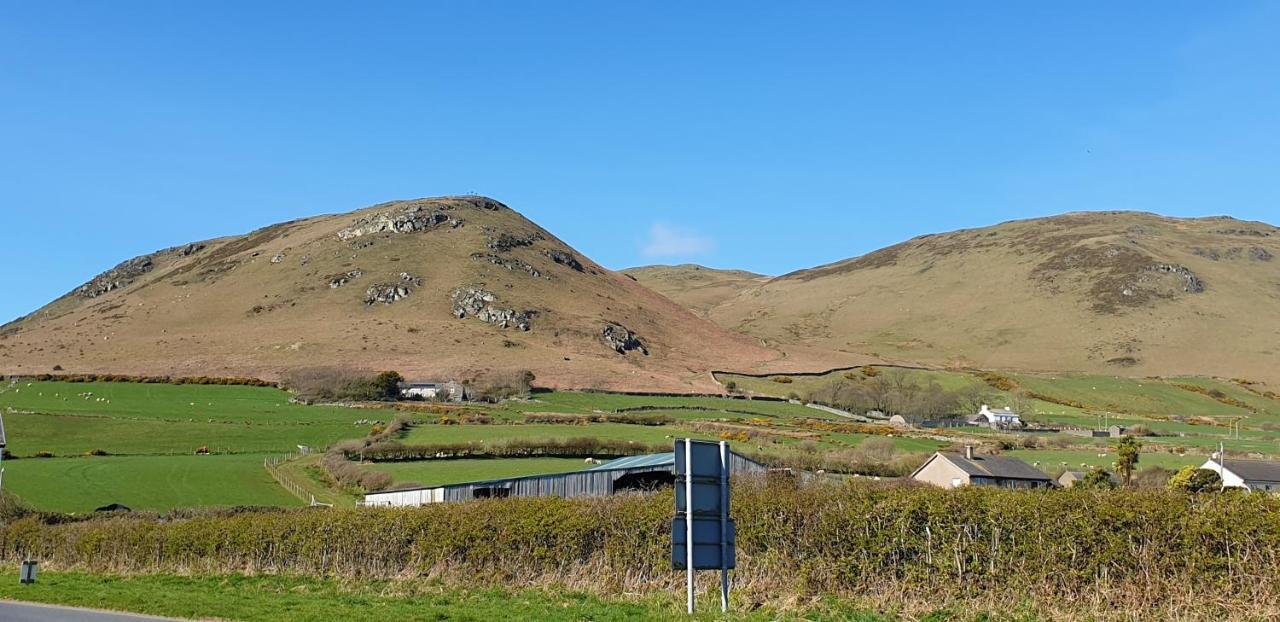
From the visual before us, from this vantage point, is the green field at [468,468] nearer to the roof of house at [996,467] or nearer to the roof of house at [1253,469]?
the roof of house at [996,467]

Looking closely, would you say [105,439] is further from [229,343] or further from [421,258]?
[421,258]

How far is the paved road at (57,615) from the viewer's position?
18.0m

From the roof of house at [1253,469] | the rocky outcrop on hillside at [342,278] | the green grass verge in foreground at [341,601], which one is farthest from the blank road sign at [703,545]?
the rocky outcrop on hillside at [342,278]

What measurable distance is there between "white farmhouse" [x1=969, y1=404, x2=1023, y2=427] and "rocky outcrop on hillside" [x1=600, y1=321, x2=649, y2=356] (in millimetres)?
56486

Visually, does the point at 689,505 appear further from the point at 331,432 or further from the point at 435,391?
the point at 435,391

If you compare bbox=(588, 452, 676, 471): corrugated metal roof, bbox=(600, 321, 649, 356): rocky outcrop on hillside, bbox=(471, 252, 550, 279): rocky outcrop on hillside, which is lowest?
bbox=(588, 452, 676, 471): corrugated metal roof

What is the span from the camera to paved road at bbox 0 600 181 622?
17984 mm

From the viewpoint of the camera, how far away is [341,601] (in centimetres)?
1978

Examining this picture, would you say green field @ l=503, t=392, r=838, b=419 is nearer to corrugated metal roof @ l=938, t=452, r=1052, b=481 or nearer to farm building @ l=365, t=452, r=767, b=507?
corrugated metal roof @ l=938, t=452, r=1052, b=481

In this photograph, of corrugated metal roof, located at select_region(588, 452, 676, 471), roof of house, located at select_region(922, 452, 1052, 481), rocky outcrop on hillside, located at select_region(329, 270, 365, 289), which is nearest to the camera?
corrugated metal roof, located at select_region(588, 452, 676, 471)

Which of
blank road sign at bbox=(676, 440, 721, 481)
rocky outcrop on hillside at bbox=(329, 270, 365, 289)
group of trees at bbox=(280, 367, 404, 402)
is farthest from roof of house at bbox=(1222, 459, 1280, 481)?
rocky outcrop on hillside at bbox=(329, 270, 365, 289)

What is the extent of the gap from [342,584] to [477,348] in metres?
126

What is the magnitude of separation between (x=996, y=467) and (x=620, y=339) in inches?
4051

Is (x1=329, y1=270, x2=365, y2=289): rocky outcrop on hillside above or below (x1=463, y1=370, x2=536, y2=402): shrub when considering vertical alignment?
above
